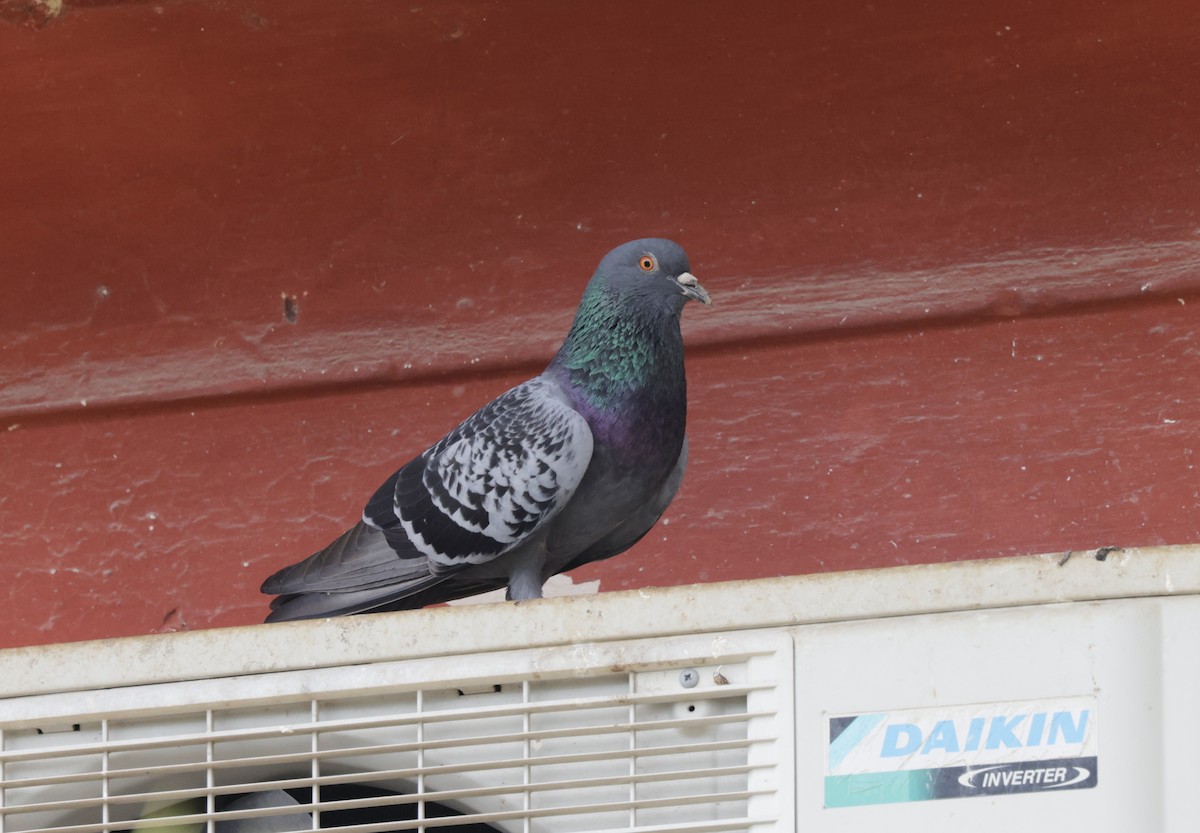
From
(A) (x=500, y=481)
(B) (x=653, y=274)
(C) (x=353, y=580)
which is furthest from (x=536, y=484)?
(B) (x=653, y=274)

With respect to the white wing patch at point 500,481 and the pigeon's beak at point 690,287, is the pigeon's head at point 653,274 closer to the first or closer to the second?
the pigeon's beak at point 690,287

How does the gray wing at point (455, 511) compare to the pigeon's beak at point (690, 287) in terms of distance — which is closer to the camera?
the gray wing at point (455, 511)

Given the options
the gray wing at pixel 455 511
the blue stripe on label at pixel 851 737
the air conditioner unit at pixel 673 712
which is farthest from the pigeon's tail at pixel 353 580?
the blue stripe on label at pixel 851 737

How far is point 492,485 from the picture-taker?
2.07 metres

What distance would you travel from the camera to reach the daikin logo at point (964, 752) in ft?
4.42

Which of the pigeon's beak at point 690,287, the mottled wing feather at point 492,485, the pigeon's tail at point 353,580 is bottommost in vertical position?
the pigeon's tail at point 353,580

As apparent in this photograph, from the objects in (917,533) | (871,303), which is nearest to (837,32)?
(871,303)

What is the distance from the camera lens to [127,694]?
1457mm

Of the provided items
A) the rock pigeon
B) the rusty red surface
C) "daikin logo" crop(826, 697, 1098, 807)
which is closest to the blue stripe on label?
"daikin logo" crop(826, 697, 1098, 807)

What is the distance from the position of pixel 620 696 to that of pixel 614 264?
39.3 inches

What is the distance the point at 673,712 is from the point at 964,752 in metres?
0.25

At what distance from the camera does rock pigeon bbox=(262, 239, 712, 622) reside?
2074 mm

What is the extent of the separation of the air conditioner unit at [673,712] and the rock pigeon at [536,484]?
1.99 ft

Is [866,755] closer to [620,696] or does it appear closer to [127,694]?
[620,696]
